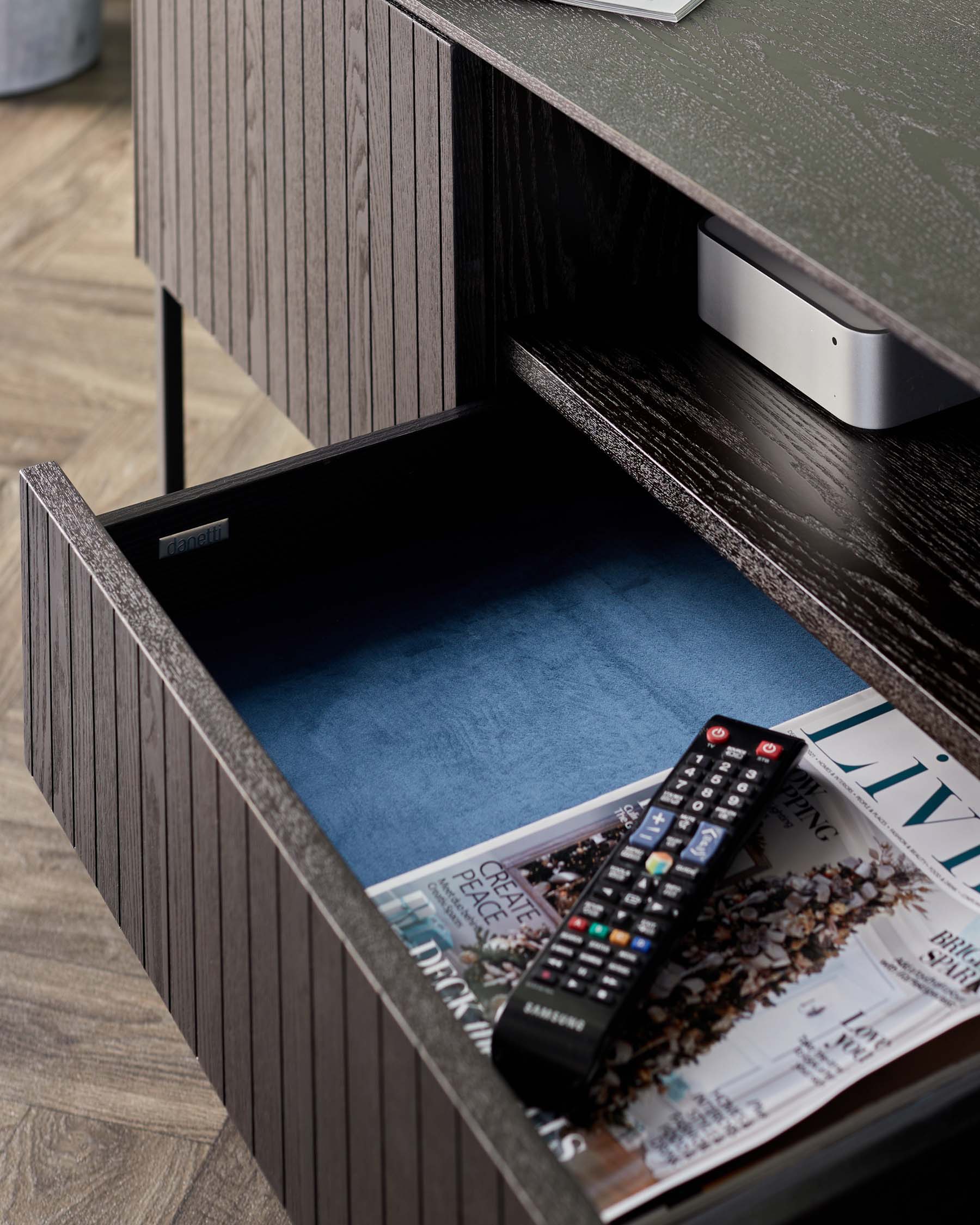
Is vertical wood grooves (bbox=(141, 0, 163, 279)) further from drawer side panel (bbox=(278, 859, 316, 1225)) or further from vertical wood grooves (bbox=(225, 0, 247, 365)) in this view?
drawer side panel (bbox=(278, 859, 316, 1225))

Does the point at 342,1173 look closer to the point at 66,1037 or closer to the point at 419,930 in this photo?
the point at 419,930

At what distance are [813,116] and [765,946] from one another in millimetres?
320

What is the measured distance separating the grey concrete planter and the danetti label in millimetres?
2051

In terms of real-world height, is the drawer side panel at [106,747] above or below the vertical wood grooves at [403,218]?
below

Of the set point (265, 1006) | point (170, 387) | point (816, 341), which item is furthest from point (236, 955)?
point (170, 387)

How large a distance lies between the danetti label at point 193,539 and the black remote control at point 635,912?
A: 0.26 metres

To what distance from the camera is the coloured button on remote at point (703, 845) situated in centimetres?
58

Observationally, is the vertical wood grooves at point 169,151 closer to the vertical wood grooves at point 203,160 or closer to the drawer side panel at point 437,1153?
the vertical wood grooves at point 203,160

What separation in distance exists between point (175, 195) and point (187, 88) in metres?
0.09

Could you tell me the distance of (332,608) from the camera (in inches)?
30.2

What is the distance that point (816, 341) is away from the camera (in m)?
0.68

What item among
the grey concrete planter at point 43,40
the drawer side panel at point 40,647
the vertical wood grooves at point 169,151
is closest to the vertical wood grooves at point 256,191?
the vertical wood grooves at point 169,151

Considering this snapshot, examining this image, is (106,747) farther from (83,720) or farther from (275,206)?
(275,206)

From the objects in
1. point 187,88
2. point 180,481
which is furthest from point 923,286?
point 180,481
